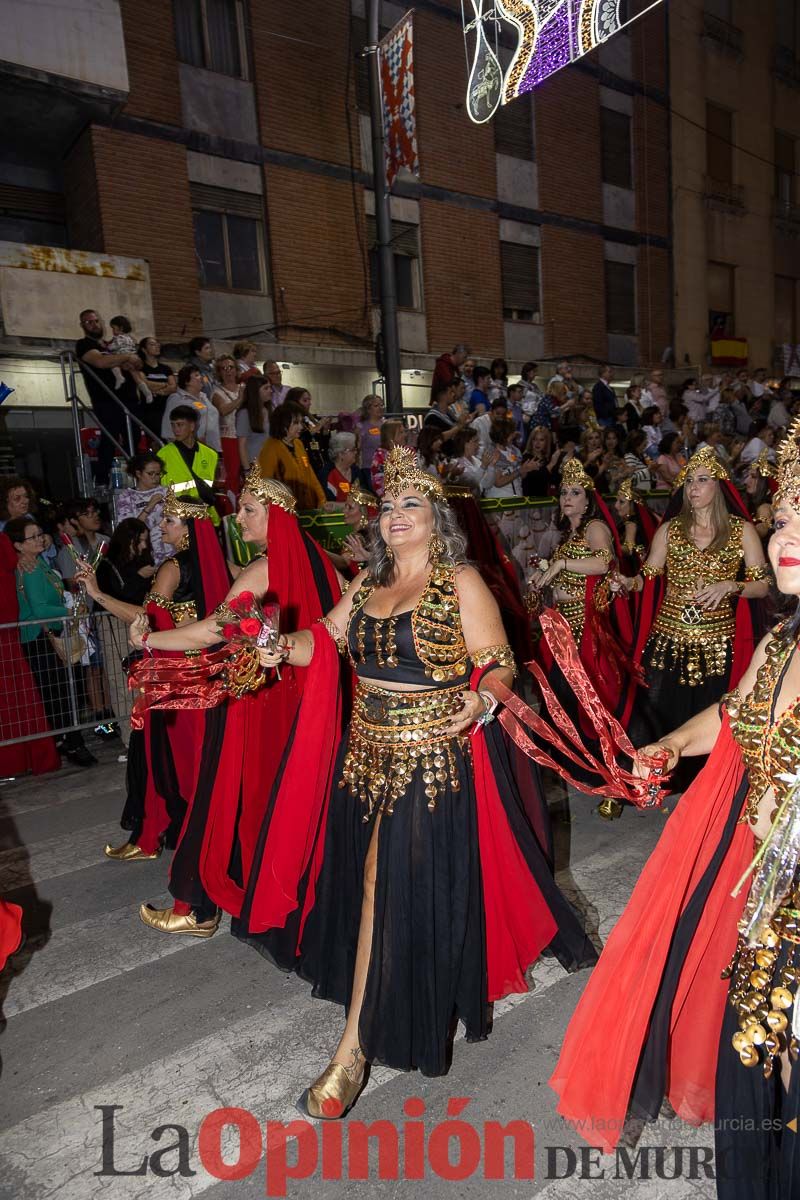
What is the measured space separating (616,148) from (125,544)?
745 inches

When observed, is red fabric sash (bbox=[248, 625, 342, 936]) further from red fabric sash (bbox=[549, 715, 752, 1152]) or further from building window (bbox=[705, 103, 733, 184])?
building window (bbox=[705, 103, 733, 184])

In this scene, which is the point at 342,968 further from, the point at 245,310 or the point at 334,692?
the point at 245,310

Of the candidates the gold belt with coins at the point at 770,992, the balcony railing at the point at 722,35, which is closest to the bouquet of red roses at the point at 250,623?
the gold belt with coins at the point at 770,992

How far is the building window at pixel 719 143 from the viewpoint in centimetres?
2194

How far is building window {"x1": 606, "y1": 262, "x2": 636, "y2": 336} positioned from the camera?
66.1ft

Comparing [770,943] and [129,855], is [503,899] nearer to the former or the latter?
[770,943]

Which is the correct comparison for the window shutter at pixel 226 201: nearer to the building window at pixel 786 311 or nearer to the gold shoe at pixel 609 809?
the gold shoe at pixel 609 809

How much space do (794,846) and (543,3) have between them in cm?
901

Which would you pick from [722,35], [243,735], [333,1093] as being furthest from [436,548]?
[722,35]

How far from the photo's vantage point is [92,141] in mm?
11867

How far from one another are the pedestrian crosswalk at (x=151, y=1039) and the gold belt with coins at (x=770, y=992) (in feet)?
3.54

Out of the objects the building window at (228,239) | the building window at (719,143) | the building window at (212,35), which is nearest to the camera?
the building window at (212,35)

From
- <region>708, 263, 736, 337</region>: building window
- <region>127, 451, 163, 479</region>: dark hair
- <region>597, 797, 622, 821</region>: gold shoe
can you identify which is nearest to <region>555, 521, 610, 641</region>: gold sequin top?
<region>597, 797, 622, 821</region>: gold shoe

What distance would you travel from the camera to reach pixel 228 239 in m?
13.6
